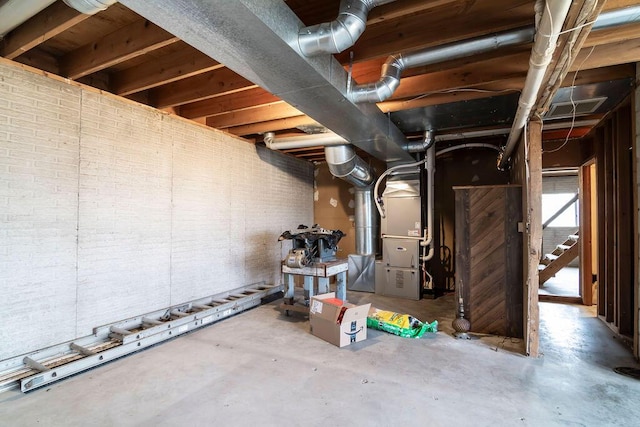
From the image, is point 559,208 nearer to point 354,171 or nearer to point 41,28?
point 354,171

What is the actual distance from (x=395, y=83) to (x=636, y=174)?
2.28m

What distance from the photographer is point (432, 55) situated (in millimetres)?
2363

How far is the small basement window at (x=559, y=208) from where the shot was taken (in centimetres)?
849

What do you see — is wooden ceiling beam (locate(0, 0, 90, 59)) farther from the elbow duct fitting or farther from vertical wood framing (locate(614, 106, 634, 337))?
vertical wood framing (locate(614, 106, 634, 337))

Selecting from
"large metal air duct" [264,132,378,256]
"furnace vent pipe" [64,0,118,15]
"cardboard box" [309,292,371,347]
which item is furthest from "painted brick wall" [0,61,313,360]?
"cardboard box" [309,292,371,347]

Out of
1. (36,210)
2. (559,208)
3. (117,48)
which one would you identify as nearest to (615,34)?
(117,48)

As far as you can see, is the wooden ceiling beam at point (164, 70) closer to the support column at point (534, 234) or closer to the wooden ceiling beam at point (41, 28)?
the wooden ceiling beam at point (41, 28)

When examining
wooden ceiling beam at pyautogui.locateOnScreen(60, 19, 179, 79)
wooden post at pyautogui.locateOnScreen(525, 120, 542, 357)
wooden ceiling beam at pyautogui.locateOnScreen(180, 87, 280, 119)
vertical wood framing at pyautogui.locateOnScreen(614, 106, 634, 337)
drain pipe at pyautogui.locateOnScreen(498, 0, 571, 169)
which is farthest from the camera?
wooden ceiling beam at pyautogui.locateOnScreen(180, 87, 280, 119)

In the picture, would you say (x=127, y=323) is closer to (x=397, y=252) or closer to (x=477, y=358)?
(x=477, y=358)

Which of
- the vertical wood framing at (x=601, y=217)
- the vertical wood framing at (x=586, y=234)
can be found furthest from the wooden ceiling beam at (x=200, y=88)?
the vertical wood framing at (x=586, y=234)

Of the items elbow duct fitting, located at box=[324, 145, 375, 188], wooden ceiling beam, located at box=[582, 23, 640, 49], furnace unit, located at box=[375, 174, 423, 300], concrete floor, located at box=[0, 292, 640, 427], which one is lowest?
concrete floor, located at box=[0, 292, 640, 427]

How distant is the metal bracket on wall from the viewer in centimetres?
237

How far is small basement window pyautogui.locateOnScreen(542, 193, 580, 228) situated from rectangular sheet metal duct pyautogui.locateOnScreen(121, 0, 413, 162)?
831 centimetres

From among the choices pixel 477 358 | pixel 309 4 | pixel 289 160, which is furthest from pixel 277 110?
pixel 477 358
